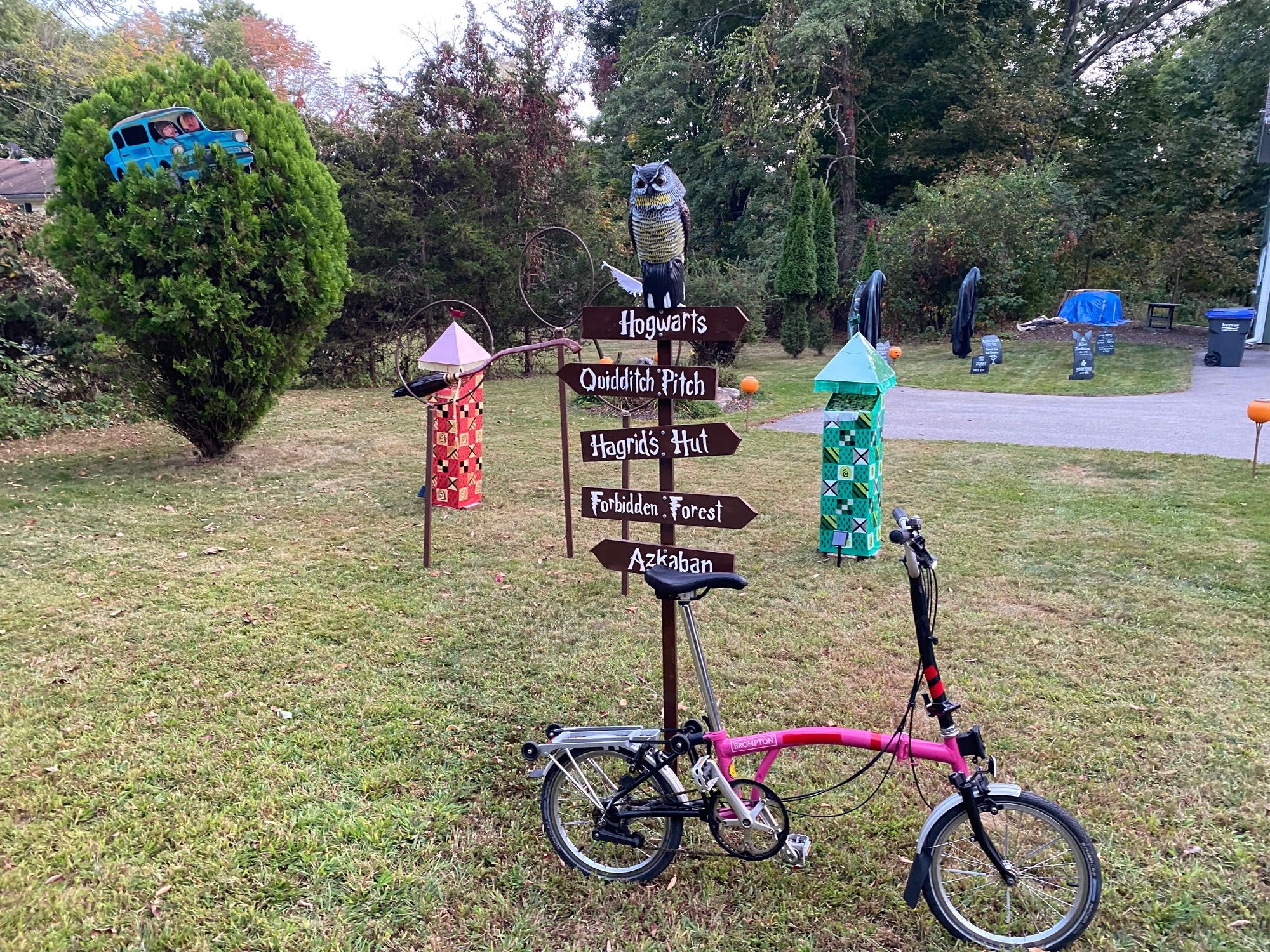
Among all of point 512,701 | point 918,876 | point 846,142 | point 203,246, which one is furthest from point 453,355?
point 846,142

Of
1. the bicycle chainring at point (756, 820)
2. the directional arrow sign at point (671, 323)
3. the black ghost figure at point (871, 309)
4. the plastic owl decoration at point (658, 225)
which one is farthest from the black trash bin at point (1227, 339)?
the bicycle chainring at point (756, 820)

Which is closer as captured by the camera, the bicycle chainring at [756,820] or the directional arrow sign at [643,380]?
the bicycle chainring at [756,820]

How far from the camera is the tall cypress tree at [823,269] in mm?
18531

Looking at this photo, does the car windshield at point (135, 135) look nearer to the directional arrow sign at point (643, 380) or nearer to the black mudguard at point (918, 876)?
the directional arrow sign at point (643, 380)

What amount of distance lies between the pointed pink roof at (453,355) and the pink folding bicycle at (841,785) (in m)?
3.82

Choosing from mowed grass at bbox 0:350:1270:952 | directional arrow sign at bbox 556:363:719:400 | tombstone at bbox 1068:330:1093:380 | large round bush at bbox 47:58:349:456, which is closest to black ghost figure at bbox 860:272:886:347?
mowed grass at bbox 0:350:1270:952

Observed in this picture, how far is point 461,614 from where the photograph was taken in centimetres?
461

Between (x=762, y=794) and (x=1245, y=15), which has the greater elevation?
(x=1245, y=15)

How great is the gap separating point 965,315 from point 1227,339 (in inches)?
175

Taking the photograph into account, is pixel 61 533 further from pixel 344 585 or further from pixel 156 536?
pixel 344 585

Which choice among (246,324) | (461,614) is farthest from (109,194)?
(461,614)

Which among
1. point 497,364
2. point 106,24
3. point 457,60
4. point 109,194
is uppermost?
point 106,24

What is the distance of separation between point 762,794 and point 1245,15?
2727 centimetres

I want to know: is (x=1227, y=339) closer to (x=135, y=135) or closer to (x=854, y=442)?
(x=854, y=442)
